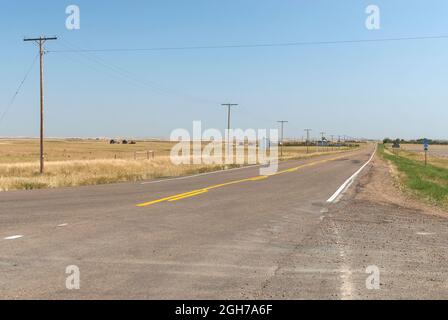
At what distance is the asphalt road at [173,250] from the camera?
18.3 ft

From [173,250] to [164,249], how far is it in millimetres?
167

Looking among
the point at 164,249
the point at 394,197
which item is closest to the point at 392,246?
the point at 164,249

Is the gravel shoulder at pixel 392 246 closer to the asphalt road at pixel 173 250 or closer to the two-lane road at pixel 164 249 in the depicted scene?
the asphalt road at pixel 173 250

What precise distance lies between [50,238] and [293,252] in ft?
14.2

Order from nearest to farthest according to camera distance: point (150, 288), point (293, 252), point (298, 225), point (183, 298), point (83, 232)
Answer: point (183, 298), point (150, 288), point (293, 252), point (83, 232), point (298, 225)

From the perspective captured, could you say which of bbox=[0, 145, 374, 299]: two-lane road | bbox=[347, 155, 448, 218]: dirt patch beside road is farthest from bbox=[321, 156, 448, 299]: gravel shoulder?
bbox=[0, 145, 374, 299]: two-lane road

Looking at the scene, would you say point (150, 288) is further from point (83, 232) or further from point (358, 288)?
point (83, 232)

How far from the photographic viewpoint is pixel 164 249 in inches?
307

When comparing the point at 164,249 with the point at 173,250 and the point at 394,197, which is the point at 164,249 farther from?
the point at 394,197

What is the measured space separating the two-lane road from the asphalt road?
0.01 metres

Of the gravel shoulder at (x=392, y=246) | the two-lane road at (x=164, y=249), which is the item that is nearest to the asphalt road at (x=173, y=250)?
the two-lane road at (x=164, y=249)

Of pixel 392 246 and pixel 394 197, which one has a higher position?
pixel 392 246

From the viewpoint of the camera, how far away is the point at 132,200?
14688 mm
